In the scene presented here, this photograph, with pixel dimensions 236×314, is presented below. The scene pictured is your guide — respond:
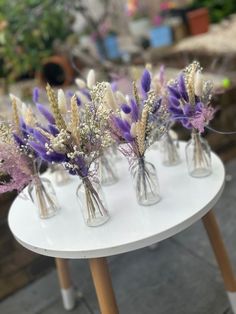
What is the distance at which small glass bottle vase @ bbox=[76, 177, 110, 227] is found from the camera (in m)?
1.09

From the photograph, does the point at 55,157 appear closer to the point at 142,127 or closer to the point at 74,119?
the point at 74,119

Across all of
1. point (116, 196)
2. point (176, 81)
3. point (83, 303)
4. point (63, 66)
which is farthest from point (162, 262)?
point (63, 66)

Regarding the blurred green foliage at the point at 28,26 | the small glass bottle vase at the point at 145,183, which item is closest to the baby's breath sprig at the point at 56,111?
the small glass bottle vase at the point at 145,183

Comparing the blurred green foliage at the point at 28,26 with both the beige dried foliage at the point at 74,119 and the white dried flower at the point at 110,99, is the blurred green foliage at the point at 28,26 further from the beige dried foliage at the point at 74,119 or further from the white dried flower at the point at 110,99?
the beige dried foliage at the point at 74,119

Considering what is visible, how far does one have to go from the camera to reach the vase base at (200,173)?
4.02 feet

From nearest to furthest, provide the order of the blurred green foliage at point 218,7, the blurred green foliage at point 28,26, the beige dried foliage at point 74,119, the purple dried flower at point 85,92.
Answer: the beige dried foliage at point 74,119
the purple dried flower at point 85,92
the blurred green foliage at point 28,26
the blurred green foliage at point 218,7

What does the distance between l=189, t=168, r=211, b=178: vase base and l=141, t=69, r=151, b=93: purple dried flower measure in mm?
334

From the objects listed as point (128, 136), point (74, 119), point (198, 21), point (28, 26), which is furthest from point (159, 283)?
point (198, 21)

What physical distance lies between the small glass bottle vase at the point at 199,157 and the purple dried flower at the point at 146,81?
0.81 feet

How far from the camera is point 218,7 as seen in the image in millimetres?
3602

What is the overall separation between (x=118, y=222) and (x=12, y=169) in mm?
356

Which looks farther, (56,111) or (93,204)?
(93,204)

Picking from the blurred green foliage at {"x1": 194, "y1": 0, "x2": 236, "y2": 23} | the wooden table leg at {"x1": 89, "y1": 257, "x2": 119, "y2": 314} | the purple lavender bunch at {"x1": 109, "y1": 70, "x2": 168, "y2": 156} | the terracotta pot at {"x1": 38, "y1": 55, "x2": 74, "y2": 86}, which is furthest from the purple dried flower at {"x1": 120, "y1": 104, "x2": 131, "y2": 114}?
the blurred green foliage at {"x1": 194, "y1": 0, "x2": 236, "y2": 23}

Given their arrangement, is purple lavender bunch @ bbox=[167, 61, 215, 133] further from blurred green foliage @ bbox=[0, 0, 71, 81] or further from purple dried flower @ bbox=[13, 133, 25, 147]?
blurred green foliage @ bbox=[0, 0, 71, 81]
